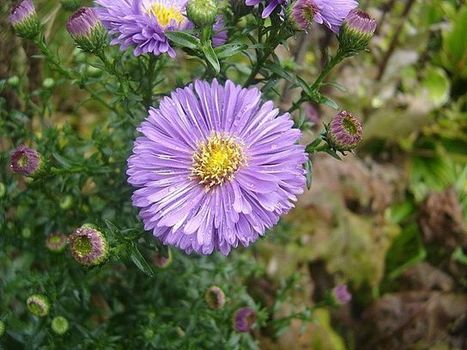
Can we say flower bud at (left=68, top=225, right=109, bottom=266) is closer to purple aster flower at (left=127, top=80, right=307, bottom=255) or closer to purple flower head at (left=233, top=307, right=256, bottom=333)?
purple aster flower at (left=127, top=80, right=307, bottom=255)

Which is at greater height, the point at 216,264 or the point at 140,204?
the point at 140,204

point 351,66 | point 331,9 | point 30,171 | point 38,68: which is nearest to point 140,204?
point 30,171

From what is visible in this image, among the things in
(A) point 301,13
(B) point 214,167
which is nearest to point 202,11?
(A) point 301,13

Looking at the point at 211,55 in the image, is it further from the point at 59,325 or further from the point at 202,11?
the point at 59,325

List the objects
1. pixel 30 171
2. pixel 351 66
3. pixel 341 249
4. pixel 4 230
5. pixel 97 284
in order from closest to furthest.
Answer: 1. pixel 30 171
2. pixel 4 230
3. pixel 97 284
4. pixel 341 249
5. pixel 351 66

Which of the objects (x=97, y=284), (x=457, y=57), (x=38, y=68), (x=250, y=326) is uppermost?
(x=457, y=57)

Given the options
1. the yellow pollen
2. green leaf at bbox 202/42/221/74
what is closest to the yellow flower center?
green leaf at bbox 202/42/221/74

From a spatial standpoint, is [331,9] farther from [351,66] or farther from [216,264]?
[351,66]

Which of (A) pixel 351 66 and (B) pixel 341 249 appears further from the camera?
(A) pixel 351 66
